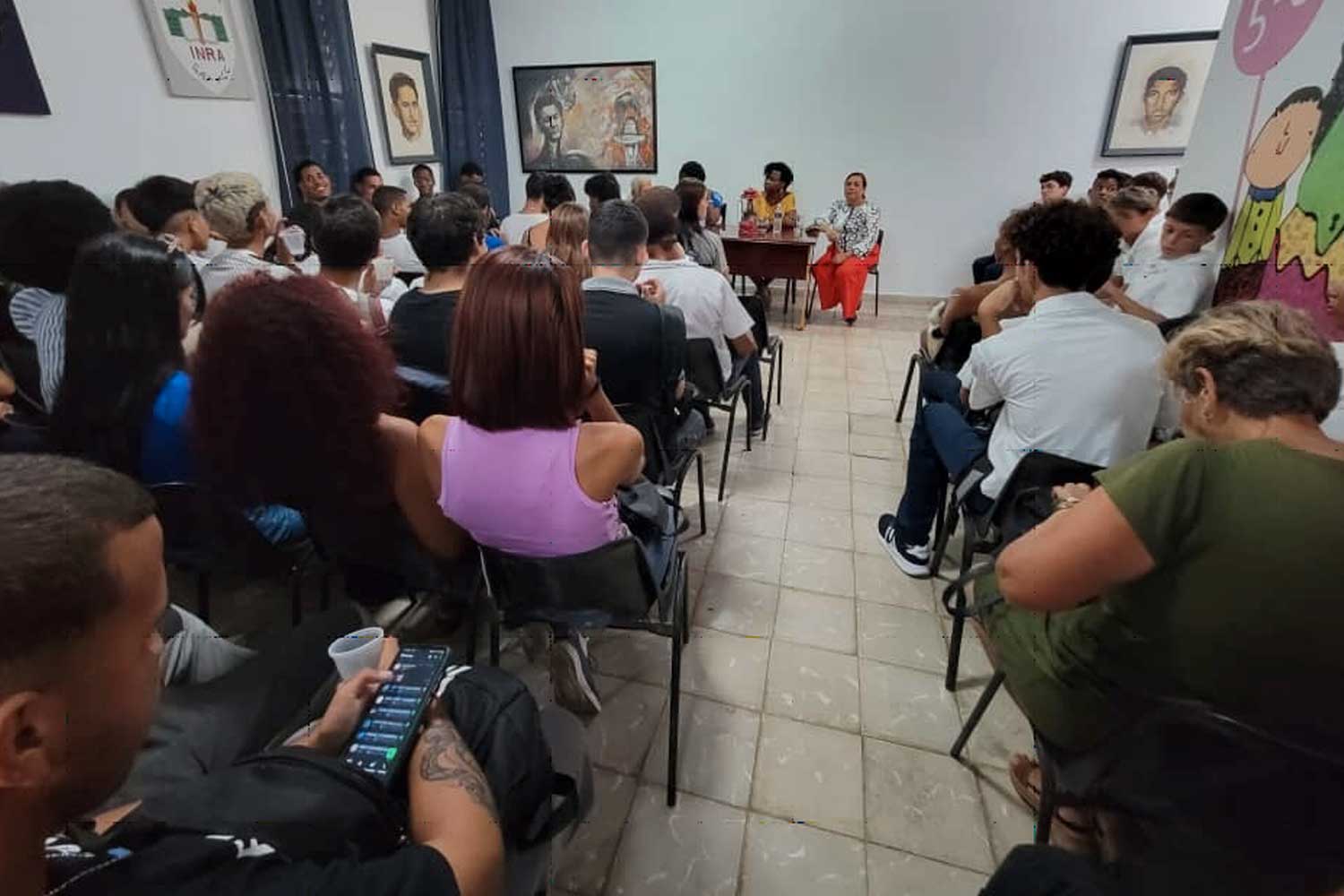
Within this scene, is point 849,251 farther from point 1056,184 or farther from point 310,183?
point 310,183

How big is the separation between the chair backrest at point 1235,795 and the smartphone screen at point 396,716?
3.12 ft

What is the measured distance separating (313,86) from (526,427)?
14.3 feet

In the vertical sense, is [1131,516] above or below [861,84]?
below

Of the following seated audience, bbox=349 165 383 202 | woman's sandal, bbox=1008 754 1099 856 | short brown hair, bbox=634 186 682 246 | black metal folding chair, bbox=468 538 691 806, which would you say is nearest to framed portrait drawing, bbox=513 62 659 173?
seated audience, bbox=349 165 383 202

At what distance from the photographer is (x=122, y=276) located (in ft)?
4.44

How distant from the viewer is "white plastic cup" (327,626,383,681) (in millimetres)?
846

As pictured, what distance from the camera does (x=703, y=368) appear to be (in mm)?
2461

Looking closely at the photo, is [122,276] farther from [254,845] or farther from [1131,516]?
[1131,516]

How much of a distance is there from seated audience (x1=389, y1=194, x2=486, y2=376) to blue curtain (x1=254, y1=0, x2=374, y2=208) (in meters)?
3.04

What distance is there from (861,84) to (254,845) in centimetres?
608

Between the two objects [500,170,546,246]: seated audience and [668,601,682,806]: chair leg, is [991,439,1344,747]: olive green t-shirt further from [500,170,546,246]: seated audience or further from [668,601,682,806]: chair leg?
[500,170,546,246]: seated audience

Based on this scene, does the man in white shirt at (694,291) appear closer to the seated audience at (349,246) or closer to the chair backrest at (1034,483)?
the seated audience at (349,246)

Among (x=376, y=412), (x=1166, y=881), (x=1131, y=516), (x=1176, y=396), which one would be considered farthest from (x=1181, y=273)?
(x=376, y=412)

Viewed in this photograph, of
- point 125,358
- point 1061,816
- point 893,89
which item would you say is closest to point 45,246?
point 125,358
